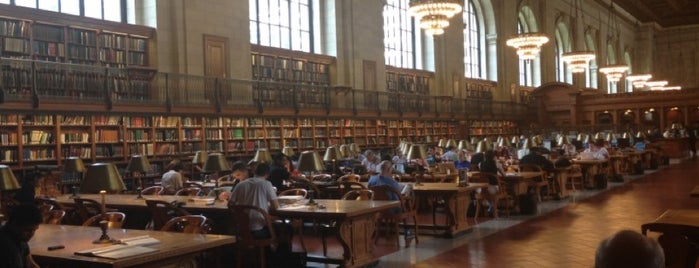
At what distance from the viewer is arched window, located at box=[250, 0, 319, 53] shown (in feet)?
56.2

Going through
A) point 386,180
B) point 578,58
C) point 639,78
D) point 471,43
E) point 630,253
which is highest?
point 471,43

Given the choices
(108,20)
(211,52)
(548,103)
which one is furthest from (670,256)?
(548,103)

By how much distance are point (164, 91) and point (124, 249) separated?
32.0 feet

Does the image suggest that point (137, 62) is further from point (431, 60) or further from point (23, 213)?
→ point (431, 60)

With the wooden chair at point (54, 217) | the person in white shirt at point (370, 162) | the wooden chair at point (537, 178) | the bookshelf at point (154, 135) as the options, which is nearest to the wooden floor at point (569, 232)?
the wooden chair at point (537, 178)

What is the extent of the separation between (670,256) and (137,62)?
11.2m

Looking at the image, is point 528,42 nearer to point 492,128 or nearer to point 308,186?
point 492,128

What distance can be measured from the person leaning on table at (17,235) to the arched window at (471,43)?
24.8m

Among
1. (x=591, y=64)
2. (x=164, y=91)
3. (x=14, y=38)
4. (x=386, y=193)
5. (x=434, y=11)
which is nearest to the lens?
(x=386, y=193)

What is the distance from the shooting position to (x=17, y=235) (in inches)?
127

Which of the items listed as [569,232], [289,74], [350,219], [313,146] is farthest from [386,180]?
[289,74]

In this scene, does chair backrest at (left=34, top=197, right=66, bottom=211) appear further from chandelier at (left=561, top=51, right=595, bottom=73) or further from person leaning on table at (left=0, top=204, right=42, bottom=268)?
chandelier at (left=561, top=51, right=595, bottom=73)

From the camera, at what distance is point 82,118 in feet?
36.0

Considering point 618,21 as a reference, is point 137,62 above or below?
below
